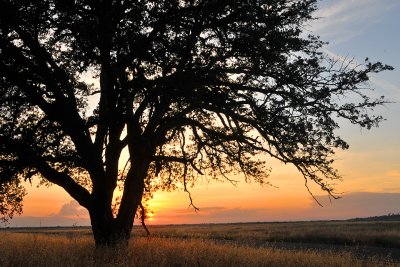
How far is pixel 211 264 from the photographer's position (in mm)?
11688

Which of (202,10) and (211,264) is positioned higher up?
(202,10)

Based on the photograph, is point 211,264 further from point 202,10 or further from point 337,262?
point 202,10

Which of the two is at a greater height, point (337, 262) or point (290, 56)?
point (290, 56)

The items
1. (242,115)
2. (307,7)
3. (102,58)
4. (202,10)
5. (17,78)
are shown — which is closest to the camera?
(102,58)

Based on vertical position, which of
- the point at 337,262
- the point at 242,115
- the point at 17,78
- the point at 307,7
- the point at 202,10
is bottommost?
the point at 337,262

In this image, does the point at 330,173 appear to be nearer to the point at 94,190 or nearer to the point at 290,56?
the point at 290,56

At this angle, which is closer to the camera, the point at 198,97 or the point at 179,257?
the point at 198,97

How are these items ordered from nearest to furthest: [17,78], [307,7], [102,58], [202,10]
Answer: [102,58]
[202,10]
[17,78]
[307,7]

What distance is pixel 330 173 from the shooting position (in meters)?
14.0

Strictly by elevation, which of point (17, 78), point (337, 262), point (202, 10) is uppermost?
point (202, 10)

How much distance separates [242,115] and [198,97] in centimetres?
227

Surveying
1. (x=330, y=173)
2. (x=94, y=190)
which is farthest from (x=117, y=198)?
(x=330, y=173)

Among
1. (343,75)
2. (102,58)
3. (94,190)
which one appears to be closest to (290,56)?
(343,75)

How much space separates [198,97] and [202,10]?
205cm
